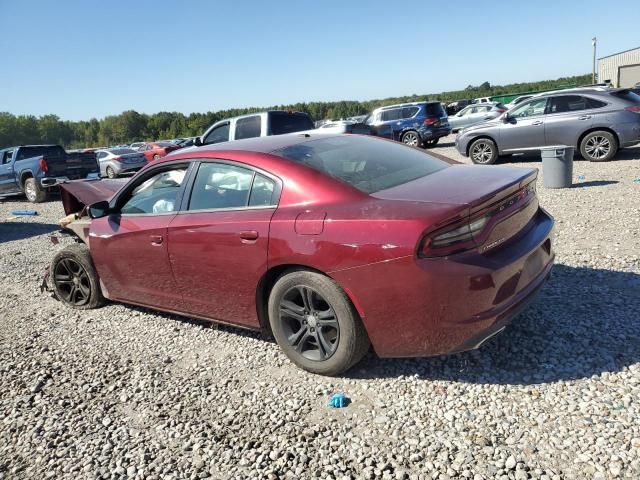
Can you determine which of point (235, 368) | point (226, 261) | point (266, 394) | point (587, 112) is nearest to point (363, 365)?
point (266, 394)

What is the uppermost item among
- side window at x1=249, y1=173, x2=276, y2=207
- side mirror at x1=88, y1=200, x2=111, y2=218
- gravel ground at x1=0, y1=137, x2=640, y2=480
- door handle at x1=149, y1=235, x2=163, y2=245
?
side window at x1=249, y1=173, x2=276, y2=207

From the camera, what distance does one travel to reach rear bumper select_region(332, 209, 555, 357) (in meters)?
2.71

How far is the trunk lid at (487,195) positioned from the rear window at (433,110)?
16.2 m

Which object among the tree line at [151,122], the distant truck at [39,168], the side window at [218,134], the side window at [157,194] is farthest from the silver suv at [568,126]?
the tree line at [151,122]

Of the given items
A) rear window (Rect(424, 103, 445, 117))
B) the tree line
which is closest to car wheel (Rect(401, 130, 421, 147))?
rear window (Rect(424, 103, 445, 117))

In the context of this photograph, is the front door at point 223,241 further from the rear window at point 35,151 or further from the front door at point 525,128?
the rear window at point 35,151

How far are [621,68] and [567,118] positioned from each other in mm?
48540

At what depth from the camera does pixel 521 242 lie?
3.09m

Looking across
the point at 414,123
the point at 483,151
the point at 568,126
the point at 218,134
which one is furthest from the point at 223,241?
the point at 414,123

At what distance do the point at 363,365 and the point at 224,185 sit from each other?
165cm

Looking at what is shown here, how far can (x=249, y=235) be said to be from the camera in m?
3.35

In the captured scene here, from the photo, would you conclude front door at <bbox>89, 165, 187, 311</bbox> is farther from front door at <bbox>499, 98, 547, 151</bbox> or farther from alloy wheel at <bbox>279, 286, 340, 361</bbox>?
front door at <bbox>499, 98, 547, 151</bbox>

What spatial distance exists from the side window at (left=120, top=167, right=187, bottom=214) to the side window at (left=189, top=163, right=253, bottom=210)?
23cm

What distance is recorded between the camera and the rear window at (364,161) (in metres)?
3.35
